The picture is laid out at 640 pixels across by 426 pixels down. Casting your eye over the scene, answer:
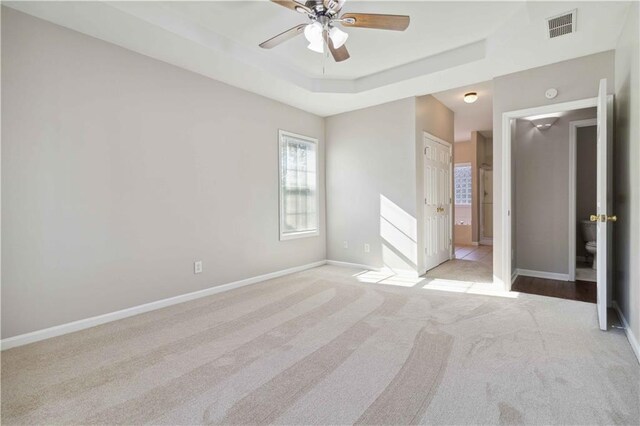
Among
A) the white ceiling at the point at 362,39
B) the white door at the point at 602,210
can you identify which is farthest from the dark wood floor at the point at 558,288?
the white ceiling at the point at 362,39

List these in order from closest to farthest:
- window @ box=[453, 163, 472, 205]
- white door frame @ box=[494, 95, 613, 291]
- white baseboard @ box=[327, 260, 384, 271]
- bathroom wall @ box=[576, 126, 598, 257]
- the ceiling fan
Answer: the ceiling fan
white door frame @ box=[494, 95, 613, 291]
white baseboard @ box=[327, 260, 384, 271]
bathroom wall @ box=[576, 126, 598, 257]
window @ box=[453, 163, 472, 205]

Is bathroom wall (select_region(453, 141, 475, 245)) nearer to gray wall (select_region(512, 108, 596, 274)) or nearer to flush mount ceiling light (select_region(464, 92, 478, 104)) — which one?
flush mount ceiling light (select_region(464, 92, 478, 104))

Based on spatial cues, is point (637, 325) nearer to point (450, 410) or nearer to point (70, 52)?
point (450, 410)

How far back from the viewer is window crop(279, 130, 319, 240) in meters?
4.70

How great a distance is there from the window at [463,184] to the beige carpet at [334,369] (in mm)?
5545

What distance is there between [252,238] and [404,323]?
2.31 meters

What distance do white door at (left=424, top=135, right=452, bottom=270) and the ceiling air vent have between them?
2.02 meters

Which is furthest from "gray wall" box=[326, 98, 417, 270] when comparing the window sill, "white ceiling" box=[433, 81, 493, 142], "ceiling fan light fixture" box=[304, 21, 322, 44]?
"ceiling fan light fixture" box=[304, 21, 322, 44]

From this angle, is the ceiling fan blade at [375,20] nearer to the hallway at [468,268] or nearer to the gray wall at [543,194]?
the gray wall at [543,194]

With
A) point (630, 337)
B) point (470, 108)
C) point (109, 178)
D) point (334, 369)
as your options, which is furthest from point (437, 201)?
point (109, 178)

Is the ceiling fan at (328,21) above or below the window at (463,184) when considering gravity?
above

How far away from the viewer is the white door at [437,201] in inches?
186

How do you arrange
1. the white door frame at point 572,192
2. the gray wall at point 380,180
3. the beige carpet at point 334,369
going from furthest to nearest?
the gray wall at point 380,180, the white door frame at point 572,192, the beige carpet at point 334,369

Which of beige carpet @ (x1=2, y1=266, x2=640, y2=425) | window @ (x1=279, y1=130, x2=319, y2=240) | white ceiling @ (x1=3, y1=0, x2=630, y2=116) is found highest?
white ceiling @ (x1=3, y1=0, x2=630, y2=116)
